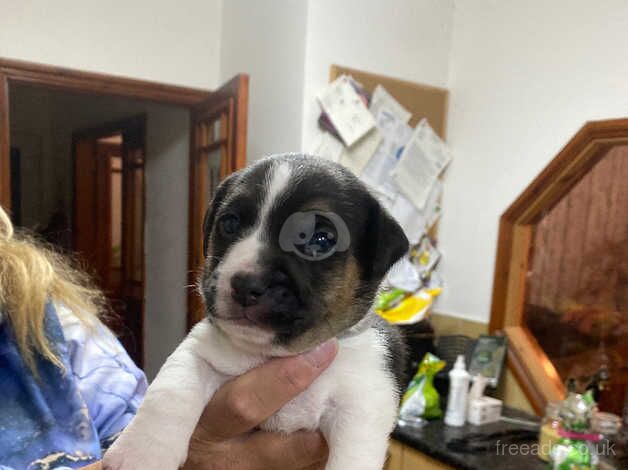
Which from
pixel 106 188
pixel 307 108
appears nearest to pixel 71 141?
pixel 106 188

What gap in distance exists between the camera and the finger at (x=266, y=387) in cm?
86

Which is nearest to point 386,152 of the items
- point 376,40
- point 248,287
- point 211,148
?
point 376,40

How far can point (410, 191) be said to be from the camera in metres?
2.56

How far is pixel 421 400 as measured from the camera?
6.90ft

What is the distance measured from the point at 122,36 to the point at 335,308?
2.31 meters

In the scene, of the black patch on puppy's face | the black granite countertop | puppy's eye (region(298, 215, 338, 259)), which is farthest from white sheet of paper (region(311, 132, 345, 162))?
puppy's eye (region(298, 215, 338, 259))

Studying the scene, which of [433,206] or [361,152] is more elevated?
[361,152]

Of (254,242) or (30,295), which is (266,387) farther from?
(30,295)

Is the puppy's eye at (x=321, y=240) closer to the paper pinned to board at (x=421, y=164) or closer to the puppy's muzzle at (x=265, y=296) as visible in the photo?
the puppy's muzzle at (x=265, y=296)

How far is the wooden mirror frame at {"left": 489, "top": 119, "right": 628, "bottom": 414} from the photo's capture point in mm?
2033

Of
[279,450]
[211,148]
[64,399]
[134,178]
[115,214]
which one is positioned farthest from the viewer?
[115,214]

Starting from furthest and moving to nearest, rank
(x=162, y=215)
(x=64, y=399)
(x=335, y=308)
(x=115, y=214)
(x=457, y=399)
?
(x=115, y=214)
(x=162, y=215)
(x=457, y=399)
(x=64, y=399)
(x=335, y=308)

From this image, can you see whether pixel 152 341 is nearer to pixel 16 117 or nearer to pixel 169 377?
pixel 16 117

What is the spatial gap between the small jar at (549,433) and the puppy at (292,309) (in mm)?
1144
